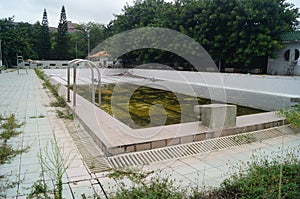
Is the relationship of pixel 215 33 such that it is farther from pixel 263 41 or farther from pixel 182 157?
pixel 182 157

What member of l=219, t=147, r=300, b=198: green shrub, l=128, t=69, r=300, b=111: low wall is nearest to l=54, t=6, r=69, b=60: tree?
l=128, t=69, r=300, b=111: low wall

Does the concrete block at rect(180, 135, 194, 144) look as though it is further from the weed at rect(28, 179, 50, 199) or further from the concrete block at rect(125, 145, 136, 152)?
the weed at rect(28, 179, 50, 199)

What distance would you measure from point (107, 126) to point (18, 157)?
47.4 inches

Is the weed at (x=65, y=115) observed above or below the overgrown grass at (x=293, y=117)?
below

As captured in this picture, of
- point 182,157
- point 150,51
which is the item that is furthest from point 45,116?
point 150,51

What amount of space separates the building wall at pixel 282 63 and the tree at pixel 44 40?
26.0 metres

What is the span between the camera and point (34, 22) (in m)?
33.8

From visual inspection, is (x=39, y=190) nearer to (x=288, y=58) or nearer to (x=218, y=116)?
(x=218, y=116)

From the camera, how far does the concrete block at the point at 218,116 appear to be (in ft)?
11.3

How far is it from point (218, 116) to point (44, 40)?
1212 inches

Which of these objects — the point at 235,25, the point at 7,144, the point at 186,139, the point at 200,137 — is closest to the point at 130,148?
the point at 186,139

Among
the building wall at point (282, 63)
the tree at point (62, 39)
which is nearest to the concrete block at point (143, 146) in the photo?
the building wall at point (282, 63)

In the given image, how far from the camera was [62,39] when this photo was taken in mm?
30141

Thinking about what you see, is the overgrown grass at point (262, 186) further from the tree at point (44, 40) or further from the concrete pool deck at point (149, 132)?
the tree at point (44, 40)
